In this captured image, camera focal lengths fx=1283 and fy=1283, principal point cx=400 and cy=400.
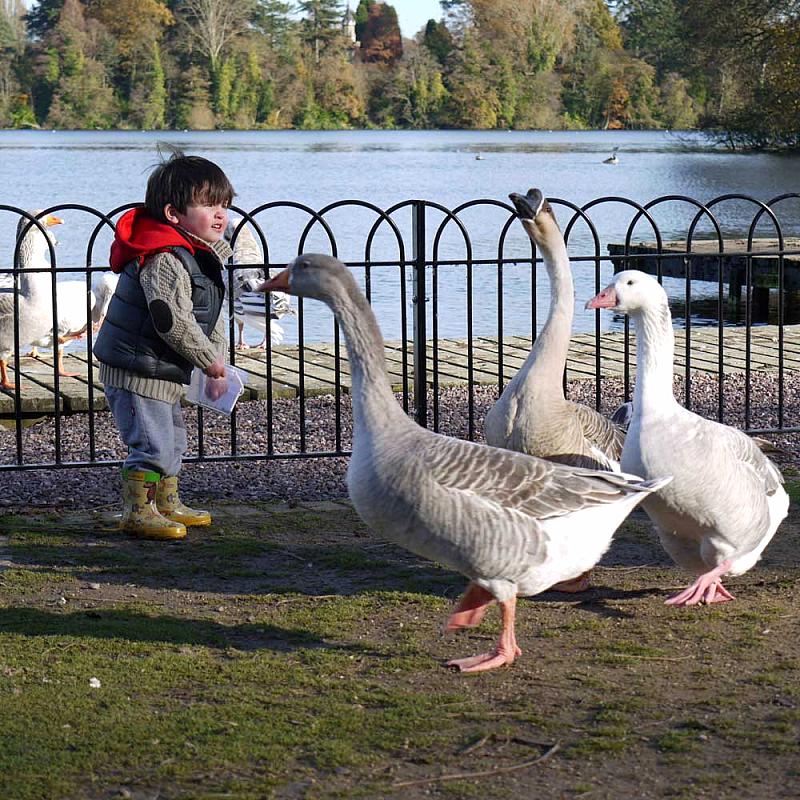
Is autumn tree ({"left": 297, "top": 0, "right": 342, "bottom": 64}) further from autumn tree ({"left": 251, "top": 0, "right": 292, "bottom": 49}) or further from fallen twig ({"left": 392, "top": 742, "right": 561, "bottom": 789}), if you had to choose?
fallen twig ({"left": 392, "top": 742, "right": 561, "bottom": 789})

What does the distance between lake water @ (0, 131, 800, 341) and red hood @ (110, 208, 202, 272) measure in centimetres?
24

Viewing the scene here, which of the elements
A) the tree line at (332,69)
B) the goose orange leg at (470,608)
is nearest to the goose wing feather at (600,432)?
the goose orange leg at (470,608)

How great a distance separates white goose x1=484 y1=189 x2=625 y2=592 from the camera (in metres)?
4.66

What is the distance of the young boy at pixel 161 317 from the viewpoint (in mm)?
5270

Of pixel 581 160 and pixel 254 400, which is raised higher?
pixel 581 160

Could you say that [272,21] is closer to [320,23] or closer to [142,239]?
[320,23]

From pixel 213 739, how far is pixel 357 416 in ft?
3.51

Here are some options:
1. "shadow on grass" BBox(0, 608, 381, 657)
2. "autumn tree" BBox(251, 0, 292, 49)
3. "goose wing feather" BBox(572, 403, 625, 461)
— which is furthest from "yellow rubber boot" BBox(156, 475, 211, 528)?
"autumn tree" BBox(251, 0, 292, 49)

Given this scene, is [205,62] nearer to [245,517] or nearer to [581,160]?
[581,160]

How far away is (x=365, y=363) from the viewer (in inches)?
157

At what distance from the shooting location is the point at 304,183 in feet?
143

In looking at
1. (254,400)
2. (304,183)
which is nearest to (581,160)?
(304,183)

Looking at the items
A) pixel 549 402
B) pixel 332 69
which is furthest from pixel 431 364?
pixel 332 69

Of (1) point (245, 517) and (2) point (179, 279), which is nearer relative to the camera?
(2) point (179, 279)
